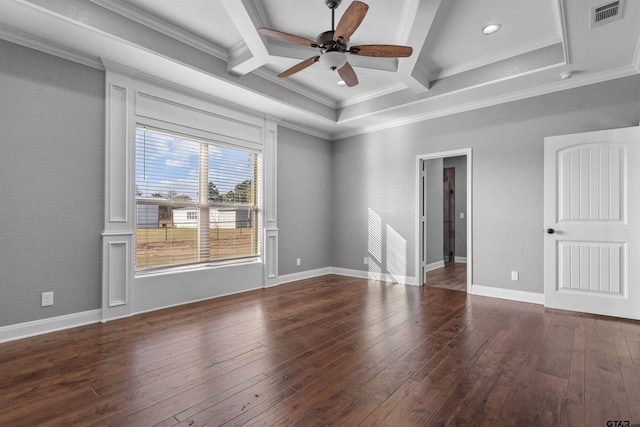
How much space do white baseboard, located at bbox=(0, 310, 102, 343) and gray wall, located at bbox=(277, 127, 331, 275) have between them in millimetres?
2704

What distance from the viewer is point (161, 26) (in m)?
3.23

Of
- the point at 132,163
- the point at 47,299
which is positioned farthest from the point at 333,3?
the point at 47,299

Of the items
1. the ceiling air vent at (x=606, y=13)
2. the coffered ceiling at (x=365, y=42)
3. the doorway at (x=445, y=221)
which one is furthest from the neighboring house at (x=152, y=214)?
the ceiling air vent at (x=606, y=13)

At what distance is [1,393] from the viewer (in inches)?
79.7

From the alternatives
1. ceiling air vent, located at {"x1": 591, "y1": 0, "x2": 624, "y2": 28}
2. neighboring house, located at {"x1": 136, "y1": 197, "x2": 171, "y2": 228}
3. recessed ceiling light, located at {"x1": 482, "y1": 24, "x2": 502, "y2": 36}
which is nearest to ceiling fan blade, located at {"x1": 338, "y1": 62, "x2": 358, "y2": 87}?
recessed ceiling light, located at {"x1": 482, "y1": 24, "x2": 502, "y2": 36}

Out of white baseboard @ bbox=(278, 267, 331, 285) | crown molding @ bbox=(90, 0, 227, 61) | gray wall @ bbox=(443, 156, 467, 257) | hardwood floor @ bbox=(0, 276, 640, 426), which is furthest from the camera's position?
gray wall @ bbox=(443, 156, 467, 257)

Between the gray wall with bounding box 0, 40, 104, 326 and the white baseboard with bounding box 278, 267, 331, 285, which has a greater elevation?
the gray wall with bounding box 0, 40, 104, 326

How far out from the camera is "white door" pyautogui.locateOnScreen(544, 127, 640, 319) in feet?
11.4

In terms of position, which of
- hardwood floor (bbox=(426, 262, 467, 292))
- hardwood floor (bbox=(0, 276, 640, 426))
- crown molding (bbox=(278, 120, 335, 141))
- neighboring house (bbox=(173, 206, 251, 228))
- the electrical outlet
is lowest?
hardwood floor (bbox=(426, 262, 467, 292))

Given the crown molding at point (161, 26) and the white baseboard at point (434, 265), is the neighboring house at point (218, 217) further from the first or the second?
the white baseboard at point (434, 265)

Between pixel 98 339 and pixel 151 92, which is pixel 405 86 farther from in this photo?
pixel 98 339

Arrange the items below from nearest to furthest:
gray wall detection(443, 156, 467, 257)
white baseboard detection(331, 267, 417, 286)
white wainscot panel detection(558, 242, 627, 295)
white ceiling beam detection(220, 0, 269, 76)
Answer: white ceiling beam detection(220, 0, 269, 76) < white wainscot panel detection(558, 242, 627, 295) < white baseboard detection(331, 267, 417, 286) < gray wall detection(443, 156, 467, 257)

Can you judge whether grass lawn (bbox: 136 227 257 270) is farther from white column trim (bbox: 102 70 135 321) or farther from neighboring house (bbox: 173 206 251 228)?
white column trim (bbox: 102 70 135 321)

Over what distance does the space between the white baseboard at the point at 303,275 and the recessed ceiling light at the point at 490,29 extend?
4375mm
